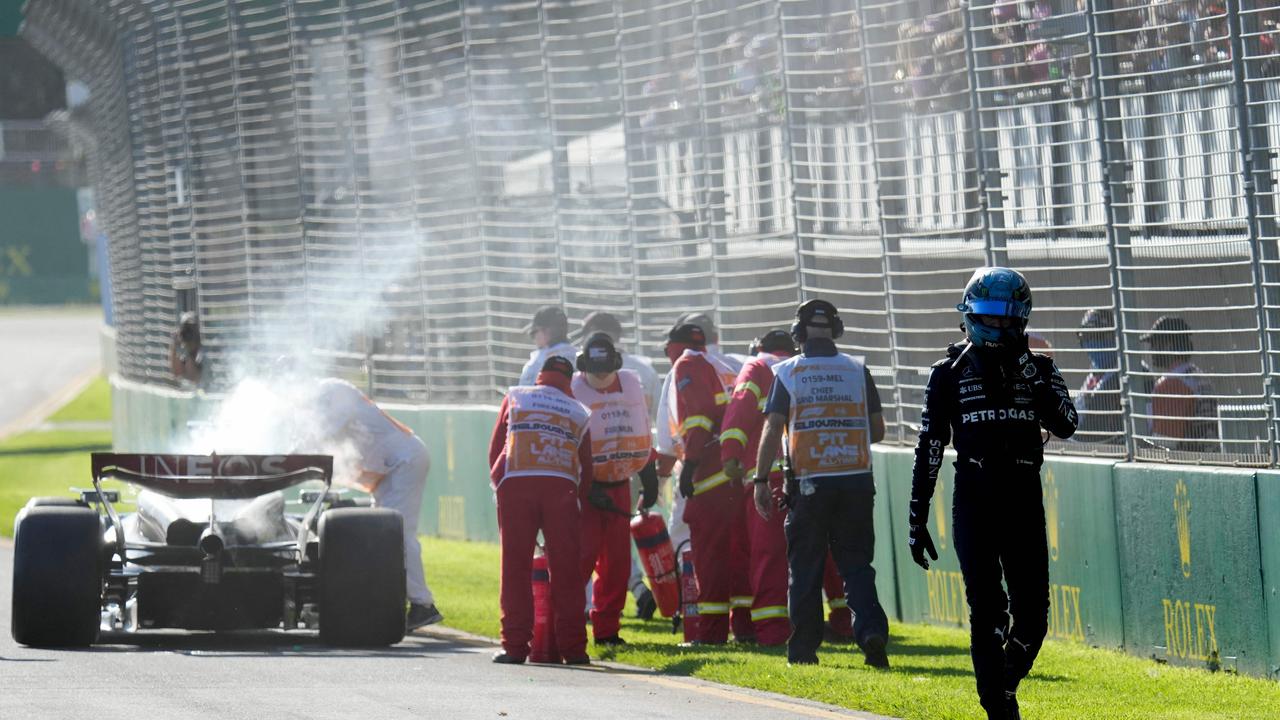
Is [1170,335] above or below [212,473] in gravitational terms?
above

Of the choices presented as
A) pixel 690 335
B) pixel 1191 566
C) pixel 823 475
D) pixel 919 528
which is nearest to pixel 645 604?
pixel 690 335

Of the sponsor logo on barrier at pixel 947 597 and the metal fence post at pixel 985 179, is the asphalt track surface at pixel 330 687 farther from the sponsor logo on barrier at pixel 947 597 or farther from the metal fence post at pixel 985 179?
the metal fence post at pixel 985 179

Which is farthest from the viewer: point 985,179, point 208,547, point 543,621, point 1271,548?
point 985,179

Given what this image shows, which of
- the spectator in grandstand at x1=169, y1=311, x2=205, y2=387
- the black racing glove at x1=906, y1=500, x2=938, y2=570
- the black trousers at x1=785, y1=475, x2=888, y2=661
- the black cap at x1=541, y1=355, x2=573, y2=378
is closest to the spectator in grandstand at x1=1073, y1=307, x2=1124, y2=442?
the black trousers at x1=785, y1=475, x2=888, y2=661

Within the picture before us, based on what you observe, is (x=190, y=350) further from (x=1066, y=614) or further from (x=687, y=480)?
(x=1066, y=614)

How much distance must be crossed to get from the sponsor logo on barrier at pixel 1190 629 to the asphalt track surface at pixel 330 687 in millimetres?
2304

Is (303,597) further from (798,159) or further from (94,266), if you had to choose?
(94,266)

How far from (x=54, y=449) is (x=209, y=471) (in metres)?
21.6

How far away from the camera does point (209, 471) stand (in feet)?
39.5

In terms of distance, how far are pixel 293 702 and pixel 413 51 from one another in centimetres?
Answer: 1211

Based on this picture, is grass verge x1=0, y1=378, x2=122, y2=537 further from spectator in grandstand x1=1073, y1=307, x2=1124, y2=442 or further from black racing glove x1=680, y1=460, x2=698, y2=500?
spectator in grandstand x1=1073, y1=307, x2=1124, y2=442

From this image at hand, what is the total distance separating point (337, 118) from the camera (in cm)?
2162

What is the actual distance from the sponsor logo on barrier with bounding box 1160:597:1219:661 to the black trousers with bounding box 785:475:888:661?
1501 millimetres

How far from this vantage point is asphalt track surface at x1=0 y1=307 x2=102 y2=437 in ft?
135
